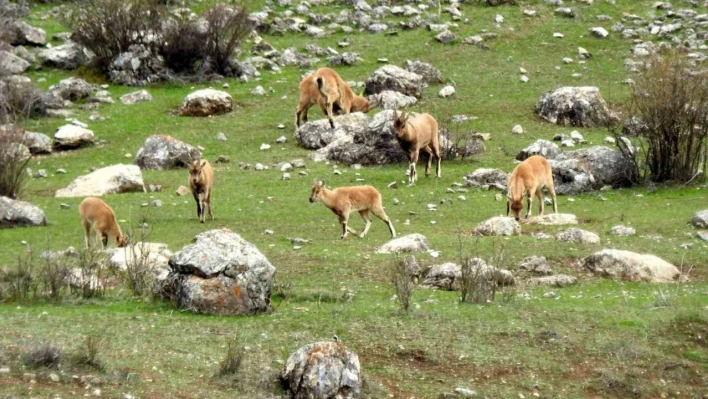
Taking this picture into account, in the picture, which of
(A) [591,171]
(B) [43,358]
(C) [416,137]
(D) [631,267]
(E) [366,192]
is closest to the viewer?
(B) [43,358]

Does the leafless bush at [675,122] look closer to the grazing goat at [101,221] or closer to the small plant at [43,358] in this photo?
the grazing goat at [101,221]

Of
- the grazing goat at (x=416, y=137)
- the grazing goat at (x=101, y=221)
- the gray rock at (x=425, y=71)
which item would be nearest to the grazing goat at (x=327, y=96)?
the grazing goat at (x=416, y=137)

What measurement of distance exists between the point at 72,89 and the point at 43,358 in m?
24.2

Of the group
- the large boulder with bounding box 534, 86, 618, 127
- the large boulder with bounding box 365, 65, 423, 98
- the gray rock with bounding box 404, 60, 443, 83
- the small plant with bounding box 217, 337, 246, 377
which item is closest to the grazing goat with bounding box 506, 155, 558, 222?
the large boulder with bounding box 534, 86, 618, 127

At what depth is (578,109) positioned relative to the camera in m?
31.3

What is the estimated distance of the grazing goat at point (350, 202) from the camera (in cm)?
2053

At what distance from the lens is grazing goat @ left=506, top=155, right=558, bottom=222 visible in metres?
21.1

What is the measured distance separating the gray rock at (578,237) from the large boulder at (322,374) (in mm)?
8709

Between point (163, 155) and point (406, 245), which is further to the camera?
point (163, 155)

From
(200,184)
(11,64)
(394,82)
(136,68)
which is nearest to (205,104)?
(136,68)

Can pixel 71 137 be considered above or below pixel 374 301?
below

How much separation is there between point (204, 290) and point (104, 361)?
2.51 meters

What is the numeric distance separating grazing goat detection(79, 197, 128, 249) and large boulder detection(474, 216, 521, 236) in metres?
6.80

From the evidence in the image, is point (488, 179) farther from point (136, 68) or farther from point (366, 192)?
point (136, 68)
